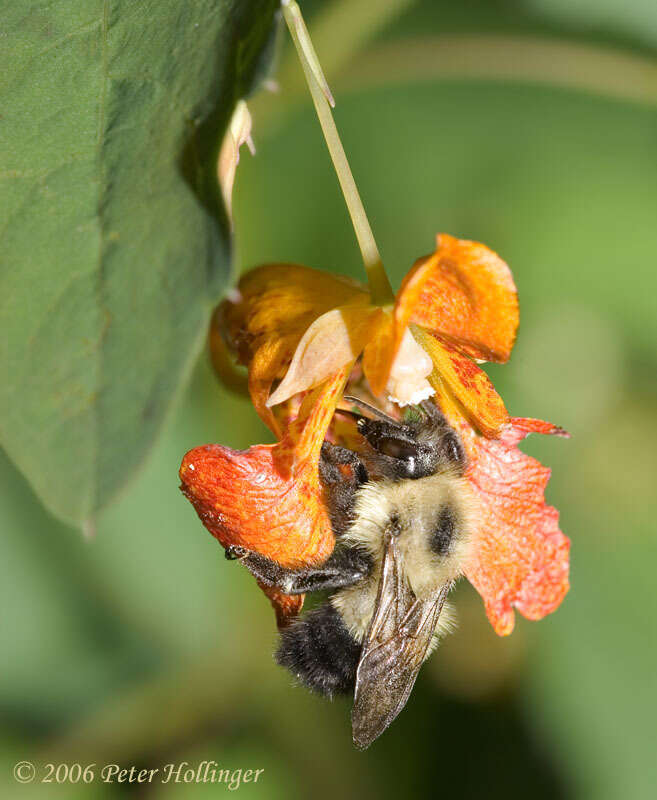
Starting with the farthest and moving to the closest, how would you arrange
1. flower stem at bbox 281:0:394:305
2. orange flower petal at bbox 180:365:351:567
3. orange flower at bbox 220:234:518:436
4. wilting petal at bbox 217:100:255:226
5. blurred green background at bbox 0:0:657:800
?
blurred green background at bbox 0:0:657:800 < orange flower petal at bbox 180:365:351:567 < orange flower at bbox 220:234:518:436 < flower stem at bbox 281:0:394:305 < wilting petal at bbox 217:100:255:226

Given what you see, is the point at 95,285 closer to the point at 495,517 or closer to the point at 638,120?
the point at 495,517

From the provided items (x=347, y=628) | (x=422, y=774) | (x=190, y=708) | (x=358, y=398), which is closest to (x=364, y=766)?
(x=422, y=774)

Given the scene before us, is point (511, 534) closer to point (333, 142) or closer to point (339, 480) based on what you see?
point (339, 480)

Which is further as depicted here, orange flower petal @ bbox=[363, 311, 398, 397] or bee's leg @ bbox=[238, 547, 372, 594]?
bee's leg @ bbox=[238, 547, 372, 594]

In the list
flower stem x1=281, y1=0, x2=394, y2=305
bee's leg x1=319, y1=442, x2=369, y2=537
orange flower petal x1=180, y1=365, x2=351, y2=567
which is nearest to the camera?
flower stem x1=281, y1=0, x2=394, y2=305

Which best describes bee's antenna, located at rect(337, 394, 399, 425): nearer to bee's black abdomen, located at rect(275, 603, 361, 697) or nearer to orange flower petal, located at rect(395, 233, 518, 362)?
orange flower petal, located at rect(395, 233, 518, 362)

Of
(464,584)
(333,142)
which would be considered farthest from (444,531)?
(464,584)

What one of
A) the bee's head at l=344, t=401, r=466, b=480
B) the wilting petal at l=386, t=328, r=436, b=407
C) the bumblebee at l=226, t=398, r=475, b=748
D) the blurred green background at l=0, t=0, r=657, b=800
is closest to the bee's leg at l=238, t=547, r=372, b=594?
the bumblebee at l=226, t=398, r=475, b=748
